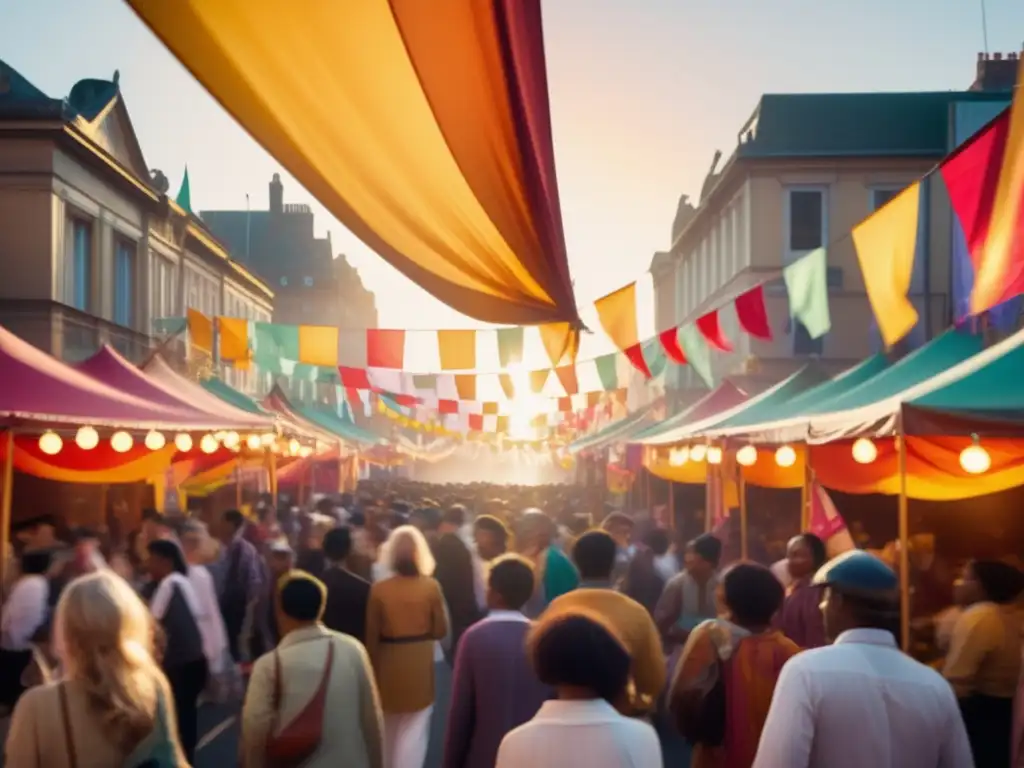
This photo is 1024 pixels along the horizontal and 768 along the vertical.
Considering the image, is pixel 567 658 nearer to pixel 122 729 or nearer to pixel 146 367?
pixel 122 729

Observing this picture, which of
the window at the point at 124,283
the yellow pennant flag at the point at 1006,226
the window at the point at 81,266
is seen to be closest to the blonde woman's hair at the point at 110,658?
the yellow pennant flag at the point at 1006,226

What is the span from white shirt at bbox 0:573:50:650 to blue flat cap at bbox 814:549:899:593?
17.4 feet

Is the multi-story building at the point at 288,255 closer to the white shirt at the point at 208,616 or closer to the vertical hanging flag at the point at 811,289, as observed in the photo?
the vertical hanging flag at the point at 811,289

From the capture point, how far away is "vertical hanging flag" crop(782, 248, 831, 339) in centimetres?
1305

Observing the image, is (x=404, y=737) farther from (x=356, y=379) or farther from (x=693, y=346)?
(x=356, y=379)

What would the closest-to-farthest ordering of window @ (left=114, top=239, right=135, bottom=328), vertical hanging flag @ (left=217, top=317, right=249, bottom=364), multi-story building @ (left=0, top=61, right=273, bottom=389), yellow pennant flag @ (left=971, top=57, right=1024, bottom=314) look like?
yellow pennant flag @ (left=971, top=57, right=1024, bottom=314) → vertical hanging flag @ (left=217, top=317, right=249, bottom=364) → multi-story building @ (left=0, top=61, right=273, bottom=389) → window @ (left=114, top=239, right=135, bottom=328)

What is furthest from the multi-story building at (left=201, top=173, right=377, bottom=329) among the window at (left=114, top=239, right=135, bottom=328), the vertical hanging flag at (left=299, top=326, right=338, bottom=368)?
the vertical hanging flag at (left=299, top=326, right=338, bottom=368)

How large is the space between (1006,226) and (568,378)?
17.1m

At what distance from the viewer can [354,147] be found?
5.50 metres

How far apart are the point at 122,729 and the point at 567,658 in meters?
1.37

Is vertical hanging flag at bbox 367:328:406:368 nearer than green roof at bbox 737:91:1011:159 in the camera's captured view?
Yes

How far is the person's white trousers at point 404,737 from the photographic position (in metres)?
7.21

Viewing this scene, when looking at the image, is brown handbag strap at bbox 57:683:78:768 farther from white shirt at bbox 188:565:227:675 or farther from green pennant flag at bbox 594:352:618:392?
green pennant flag at bbox 594:352:618:392

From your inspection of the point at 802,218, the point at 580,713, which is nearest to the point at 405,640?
the point at 580,713
